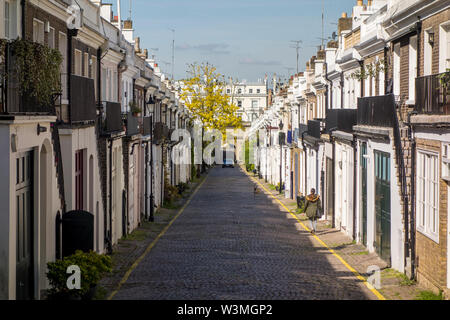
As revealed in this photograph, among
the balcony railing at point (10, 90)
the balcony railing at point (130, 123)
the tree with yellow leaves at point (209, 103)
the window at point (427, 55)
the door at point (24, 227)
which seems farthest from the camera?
the tree with yellow leaves at point (209, 103)

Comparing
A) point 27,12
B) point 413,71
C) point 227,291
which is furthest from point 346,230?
point 27,12

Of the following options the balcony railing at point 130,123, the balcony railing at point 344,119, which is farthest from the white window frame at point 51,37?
the balcony railing at point 344,119

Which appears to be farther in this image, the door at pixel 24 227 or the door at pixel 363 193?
the door at pixel 363 193

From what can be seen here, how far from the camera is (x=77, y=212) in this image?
16344mm

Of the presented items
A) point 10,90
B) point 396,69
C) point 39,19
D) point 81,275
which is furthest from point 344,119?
point 10,90

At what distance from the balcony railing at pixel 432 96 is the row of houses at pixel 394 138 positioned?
0.02 m

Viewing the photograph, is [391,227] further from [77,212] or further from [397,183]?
[77,212]

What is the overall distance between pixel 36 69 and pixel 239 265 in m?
9.24

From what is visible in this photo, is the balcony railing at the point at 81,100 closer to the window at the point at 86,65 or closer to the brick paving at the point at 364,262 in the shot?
the window at the point at 86,65

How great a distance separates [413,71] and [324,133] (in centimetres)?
1268

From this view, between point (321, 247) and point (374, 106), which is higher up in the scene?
point (374, 106)

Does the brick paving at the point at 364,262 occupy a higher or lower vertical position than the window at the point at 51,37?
lower

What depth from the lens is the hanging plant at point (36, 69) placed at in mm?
12258
